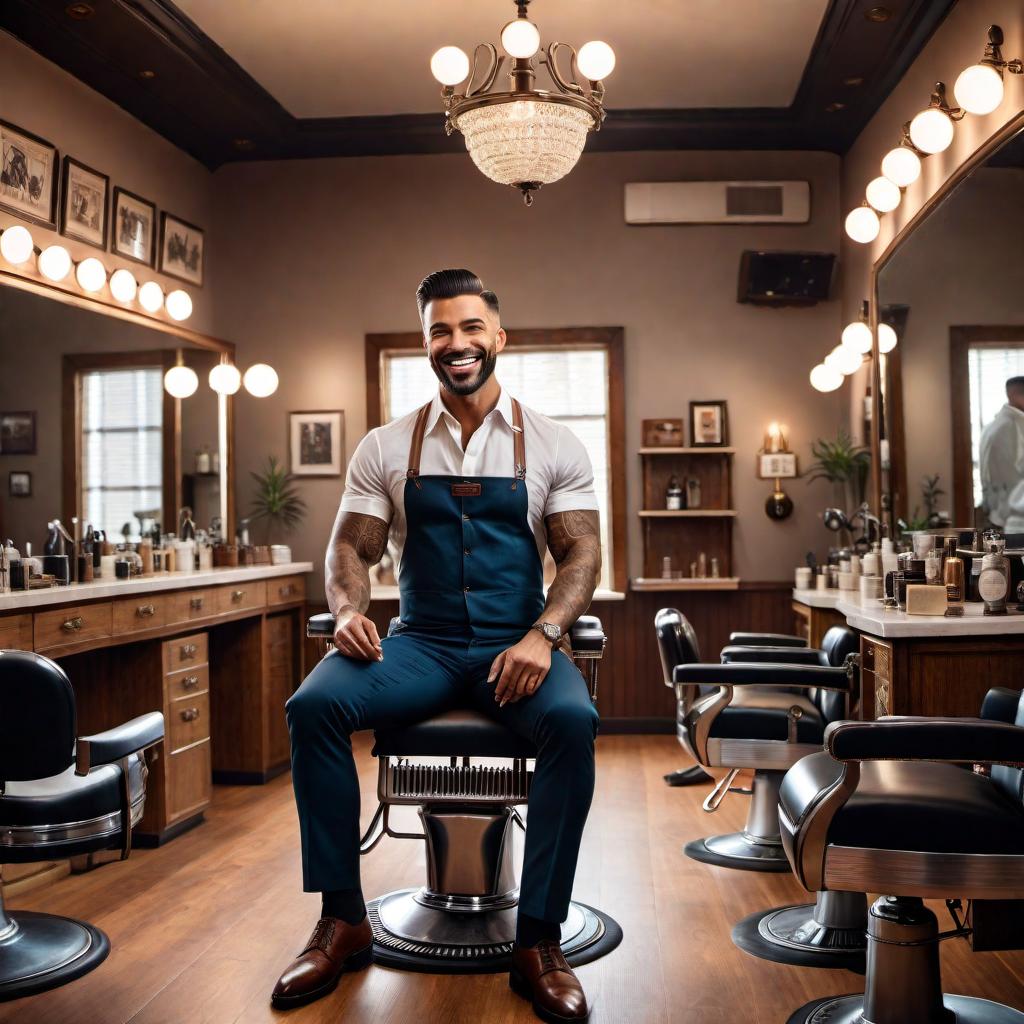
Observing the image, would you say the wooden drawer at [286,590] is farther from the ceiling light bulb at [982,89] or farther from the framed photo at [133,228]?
the ceiling light bulb at [982,89]

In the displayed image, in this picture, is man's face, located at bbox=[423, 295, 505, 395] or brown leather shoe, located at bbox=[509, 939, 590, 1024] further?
man's face, located at bbox=[423, 295, 505, 395]

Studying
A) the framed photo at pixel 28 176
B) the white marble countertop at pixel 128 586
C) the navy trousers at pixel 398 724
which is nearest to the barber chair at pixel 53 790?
the navy trousers at pixel 398 724

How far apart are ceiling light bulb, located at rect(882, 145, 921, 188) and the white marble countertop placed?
3112 mm

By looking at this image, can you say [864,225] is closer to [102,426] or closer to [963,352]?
[963,352]

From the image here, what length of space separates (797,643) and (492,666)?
187 cm

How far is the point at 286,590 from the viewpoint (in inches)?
208

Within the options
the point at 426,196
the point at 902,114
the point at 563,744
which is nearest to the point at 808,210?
the point at 902,114

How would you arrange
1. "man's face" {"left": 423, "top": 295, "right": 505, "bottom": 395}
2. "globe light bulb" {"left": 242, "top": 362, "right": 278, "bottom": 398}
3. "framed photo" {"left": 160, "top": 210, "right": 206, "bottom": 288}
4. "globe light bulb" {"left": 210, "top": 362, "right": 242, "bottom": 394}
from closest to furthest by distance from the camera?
1. "man's face" {"left": 423, "top": 295, "right": 505, "bottom": 395}
2. "framed photo" {"left": 160, "top": 210, "right": 206, "bottom": 288}
3. "globe light bulb" {"left": 210, "top": 362, "right": 242, "bottom": 394}
4. "globe light bulb" {"left": 242, "top": 362, "right": 278, "bottom": 398}

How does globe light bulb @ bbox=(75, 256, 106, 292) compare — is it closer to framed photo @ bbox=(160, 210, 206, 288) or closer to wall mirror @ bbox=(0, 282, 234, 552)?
wall mirror @ bbox=(0, 282, 234, 552)

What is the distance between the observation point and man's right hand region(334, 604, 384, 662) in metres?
2.57

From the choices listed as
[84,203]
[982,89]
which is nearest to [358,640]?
[982,89]

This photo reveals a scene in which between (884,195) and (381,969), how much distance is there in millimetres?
3584

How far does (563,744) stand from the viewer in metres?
2.43

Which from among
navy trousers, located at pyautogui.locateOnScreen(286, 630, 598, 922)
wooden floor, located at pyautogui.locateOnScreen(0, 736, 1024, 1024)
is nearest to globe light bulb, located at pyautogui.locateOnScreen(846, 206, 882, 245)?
wooden floor, located at pyautogui.locateOnScreen(0, 736, 1024, 1024)
